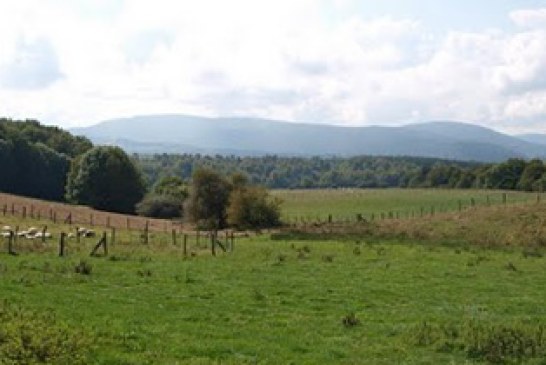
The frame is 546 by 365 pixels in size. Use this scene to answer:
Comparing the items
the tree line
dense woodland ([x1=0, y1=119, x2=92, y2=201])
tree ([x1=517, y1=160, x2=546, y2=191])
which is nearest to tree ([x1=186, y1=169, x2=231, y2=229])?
the tree line

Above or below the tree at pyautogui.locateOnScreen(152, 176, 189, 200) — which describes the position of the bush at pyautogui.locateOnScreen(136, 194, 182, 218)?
below

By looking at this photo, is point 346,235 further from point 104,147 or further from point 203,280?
point 104,147

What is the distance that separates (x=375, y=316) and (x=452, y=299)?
6.03m

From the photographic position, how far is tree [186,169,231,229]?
9019 cm

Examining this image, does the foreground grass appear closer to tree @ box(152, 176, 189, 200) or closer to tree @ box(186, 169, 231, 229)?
tree @ box(186, 169, 231, 229)

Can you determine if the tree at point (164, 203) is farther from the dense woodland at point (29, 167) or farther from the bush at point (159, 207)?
the dense woodland at point (29, 167)

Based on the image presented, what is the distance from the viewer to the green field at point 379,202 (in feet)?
364

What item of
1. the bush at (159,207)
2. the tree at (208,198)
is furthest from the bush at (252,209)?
the bush at (159,207)

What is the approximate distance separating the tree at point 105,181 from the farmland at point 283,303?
6463 centimetres

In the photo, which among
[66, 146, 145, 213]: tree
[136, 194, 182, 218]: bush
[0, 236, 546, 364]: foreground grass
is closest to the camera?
[0, 236, 546, 364]: foreground grass

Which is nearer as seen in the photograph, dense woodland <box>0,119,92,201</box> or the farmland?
the farmland

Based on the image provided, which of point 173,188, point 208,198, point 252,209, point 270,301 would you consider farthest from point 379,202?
point 270,301

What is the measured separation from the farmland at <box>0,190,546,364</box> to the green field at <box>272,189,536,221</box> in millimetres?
61338

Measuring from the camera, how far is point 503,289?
31656 millimetres
